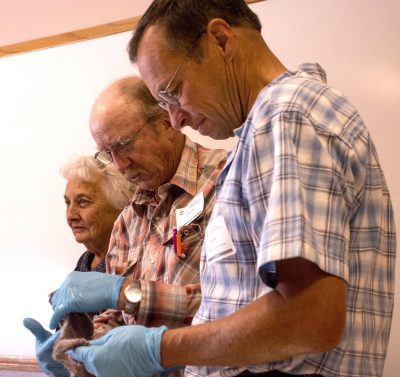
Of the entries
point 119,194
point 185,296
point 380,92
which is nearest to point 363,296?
point 185,296

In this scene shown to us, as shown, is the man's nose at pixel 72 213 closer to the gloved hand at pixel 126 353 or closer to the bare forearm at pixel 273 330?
the gloved hand at pixel 126 353

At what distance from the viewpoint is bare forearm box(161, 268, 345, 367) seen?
603 millimetres

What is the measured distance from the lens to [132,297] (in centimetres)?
114

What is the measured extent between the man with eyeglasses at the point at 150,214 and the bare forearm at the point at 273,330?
0.46 metres

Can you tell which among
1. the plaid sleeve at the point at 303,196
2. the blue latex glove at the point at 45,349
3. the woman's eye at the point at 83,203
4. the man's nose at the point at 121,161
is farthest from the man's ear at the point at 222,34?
the woman's eye at the point at 83,203

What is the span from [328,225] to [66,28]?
2.07 metres

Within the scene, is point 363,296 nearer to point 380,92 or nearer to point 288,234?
point 288,234

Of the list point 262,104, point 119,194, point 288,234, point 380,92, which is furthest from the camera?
point 119,194

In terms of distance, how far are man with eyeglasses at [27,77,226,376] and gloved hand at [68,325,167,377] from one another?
0.25 m

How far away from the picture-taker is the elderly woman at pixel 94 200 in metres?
1.96

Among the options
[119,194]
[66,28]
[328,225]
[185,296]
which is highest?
[328,225]

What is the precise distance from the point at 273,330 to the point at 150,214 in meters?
0.84

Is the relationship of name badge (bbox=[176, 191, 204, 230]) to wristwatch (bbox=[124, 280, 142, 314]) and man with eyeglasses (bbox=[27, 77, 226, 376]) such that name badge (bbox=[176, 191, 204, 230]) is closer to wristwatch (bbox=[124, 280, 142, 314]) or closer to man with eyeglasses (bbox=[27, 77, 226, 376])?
man with eyeglasses (bbox=[27, 77, 226, 376])

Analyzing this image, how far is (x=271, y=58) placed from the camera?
89cm
